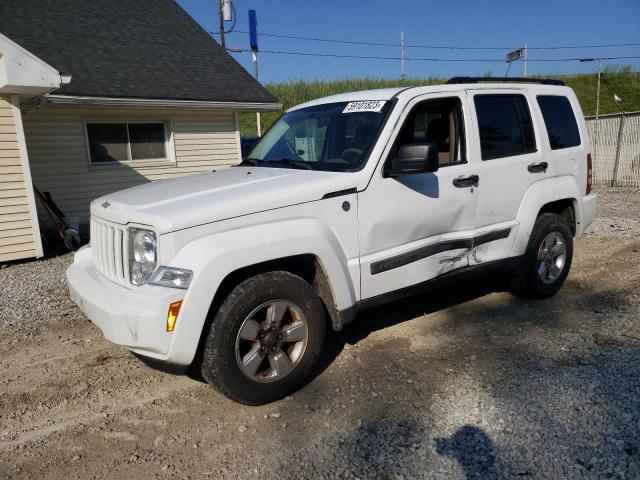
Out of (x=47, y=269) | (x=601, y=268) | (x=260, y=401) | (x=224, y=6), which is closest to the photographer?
(x=260, y=401)

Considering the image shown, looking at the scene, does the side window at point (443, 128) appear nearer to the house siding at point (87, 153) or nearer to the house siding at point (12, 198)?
the house siding at point (12, 198)

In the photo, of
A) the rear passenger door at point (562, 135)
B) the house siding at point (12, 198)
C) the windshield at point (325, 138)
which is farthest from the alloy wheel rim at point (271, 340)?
the house siding at point (12, 198)

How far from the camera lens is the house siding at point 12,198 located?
773cm

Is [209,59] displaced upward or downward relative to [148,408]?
upward

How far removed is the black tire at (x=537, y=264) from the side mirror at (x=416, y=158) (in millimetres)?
1810

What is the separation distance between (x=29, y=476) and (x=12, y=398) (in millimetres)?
1068

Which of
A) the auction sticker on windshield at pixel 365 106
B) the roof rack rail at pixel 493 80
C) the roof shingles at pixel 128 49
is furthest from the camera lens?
the roof shingles at pixel 128 49

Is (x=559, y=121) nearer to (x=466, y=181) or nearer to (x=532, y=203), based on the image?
(x=532, y=203)

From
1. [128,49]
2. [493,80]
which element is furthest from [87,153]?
[493,80]

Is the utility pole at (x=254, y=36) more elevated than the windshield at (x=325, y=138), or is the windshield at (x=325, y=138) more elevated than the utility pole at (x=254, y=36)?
the utility pole at (x=254, y=36)

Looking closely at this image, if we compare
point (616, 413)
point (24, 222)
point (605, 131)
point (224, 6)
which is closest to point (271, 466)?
point (616, 413)

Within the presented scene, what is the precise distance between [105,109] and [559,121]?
28.7ft

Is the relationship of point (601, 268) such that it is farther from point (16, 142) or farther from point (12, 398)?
point (16, 142)

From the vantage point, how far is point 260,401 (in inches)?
131
